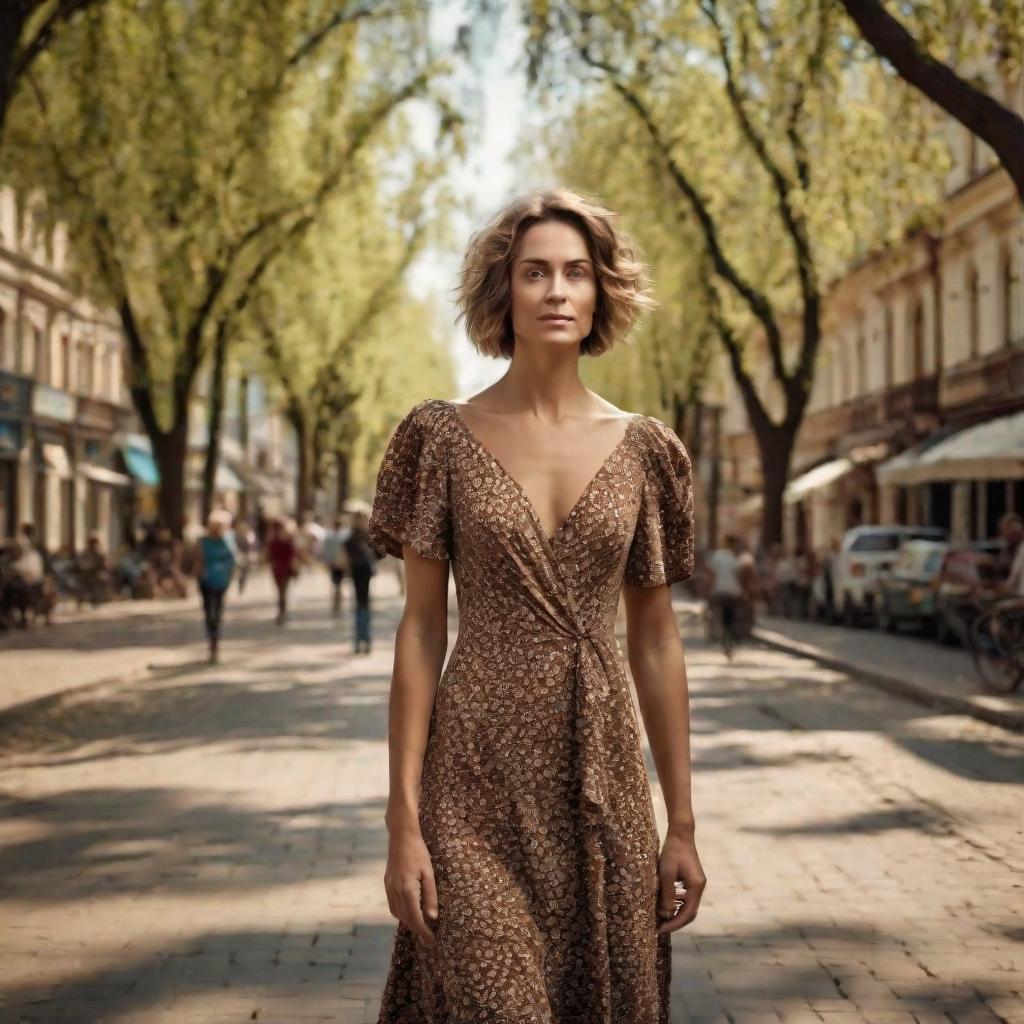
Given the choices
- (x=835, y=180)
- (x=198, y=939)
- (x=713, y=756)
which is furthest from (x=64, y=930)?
(x=835, y=180)

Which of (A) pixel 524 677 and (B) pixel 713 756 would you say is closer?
(A) pixel 524 677

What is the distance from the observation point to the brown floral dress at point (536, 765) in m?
3.02

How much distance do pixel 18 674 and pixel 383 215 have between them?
26.3 meters

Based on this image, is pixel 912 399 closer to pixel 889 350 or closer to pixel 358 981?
pixel 889 350

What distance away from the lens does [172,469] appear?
34.1 m

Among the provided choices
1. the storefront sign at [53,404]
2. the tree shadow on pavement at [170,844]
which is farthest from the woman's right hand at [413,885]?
the storefront sign at [53,404]

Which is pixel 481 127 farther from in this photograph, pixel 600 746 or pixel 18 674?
pixel 600 746

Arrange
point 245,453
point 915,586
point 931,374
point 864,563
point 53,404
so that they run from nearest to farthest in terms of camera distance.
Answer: point 915,586 < point 864,563 < point 931,374 < point 53,404 < point 245,453

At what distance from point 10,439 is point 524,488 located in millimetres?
39574

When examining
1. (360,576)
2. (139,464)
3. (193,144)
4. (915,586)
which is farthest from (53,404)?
(915,586)

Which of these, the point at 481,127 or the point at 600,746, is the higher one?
the point at 481,127

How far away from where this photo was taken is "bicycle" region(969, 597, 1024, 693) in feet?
→ 53.1

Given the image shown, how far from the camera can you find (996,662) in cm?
1672

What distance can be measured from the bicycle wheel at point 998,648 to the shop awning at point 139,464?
1626 inches
